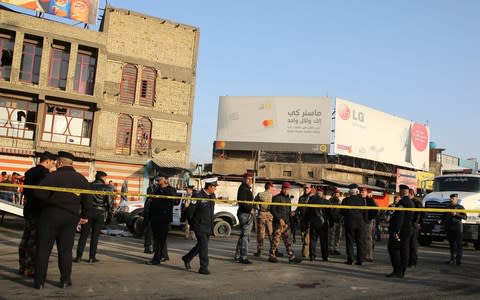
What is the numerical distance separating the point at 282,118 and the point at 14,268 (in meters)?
40.6

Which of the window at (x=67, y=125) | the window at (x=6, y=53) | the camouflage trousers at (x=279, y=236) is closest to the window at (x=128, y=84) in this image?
the window at (x=67, y=125)

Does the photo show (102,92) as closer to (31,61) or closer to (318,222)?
(31,61)

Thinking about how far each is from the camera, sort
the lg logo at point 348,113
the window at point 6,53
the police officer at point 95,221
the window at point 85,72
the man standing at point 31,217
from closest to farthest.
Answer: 1. the man standing at point 31,217
2. the police officer at point 95,221
3. the window at point 6,53
4. the window at point 85,72
5. the lg logo at point 348,113

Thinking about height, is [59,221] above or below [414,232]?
below

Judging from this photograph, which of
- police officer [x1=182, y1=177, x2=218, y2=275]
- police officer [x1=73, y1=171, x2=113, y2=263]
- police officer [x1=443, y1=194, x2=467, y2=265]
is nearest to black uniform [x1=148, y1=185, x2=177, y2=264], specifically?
police officer [x1=182, y1=177, x2=218, y2=275]

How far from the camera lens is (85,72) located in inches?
1160

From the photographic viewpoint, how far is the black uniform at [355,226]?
37.7 ft

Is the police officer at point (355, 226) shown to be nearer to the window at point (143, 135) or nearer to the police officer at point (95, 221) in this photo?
the police officer at point (95, 221)

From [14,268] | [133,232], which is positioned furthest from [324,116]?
[14,268]

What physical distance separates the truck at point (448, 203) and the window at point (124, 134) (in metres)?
18.6

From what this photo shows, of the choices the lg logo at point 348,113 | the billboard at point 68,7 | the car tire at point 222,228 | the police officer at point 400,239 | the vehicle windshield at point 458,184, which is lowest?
the car tire at point 222,228

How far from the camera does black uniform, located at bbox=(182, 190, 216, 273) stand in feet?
30.0

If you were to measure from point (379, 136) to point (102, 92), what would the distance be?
32.1m

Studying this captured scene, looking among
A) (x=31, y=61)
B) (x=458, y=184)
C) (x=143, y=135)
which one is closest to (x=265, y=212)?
(x=458, y=184)
